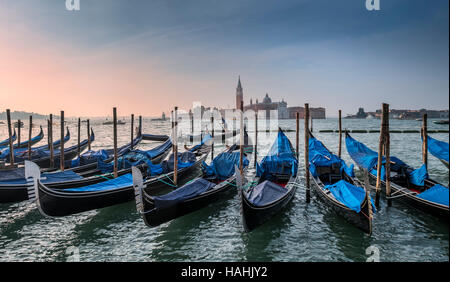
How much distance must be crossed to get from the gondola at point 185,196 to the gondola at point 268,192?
83 cm

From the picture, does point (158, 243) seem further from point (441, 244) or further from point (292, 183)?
A: point (441, 244)

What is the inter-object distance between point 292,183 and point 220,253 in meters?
3.22

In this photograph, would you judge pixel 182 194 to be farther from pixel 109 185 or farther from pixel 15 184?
pixel 15 184

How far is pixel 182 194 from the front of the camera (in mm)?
5898

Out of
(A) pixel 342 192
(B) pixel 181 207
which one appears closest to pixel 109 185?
(B) pixel 181 207

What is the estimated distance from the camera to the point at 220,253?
477 cm

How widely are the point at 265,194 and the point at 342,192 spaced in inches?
68.5

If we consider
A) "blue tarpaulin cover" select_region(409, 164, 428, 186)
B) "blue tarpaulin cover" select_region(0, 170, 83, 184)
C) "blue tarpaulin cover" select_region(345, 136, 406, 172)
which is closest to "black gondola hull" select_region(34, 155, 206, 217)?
"blue tarpaulin cover" select_region(0, 170, 83, 184)

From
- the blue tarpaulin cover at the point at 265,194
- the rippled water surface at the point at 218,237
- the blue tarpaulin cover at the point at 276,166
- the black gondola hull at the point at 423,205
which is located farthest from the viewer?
the blue tarpaulin cover at the point at 276,166

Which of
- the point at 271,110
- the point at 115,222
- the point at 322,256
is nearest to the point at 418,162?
the point at 322,256

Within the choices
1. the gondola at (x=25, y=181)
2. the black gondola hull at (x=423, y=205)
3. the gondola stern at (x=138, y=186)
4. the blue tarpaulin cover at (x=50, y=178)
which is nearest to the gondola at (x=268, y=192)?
the gondola stern at (x=138, y=186)

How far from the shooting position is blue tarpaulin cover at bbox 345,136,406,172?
794cm

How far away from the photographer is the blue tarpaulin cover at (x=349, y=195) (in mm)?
5228

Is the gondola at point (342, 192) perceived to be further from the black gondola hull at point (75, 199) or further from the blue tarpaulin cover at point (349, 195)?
the black gondola hull at point (75, 199)
